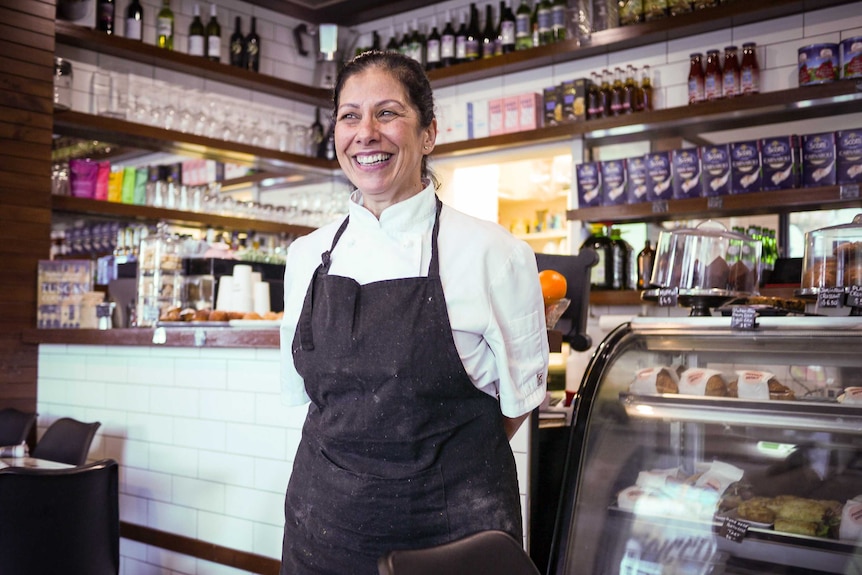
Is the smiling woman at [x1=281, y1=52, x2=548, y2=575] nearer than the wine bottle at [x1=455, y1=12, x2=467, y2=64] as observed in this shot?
Yes

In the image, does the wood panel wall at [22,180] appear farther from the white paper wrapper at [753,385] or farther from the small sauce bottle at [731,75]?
the white paper wrapper at [753,385]

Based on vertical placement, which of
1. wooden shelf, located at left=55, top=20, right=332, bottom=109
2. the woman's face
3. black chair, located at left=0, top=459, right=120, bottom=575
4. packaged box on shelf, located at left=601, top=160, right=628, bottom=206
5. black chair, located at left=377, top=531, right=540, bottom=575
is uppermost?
wooden shelf, located at left=55, top=20, right=332, bottom=109

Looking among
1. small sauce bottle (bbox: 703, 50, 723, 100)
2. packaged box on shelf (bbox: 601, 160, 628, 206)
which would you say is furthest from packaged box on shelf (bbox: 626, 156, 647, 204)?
small sauce bottle (bbox: 703, 50, 723, 100)

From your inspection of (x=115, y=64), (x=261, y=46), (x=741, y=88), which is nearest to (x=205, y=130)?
(x=115, y=64)

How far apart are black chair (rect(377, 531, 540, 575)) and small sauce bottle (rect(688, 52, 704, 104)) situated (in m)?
4.14

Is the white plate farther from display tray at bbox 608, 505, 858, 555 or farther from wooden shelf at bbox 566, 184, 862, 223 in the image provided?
wooden shelf at bbox 566, 184, 862, 223

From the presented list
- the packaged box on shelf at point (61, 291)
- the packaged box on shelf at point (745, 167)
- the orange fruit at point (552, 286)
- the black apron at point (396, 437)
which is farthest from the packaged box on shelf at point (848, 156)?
the packaged box on shelf at point (61, 291)

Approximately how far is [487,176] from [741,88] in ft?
7.67

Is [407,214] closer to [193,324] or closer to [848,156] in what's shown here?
[193,324]

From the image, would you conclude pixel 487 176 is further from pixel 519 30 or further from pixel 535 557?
pixel 535 557

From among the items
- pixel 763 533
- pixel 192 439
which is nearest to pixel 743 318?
pixel 763 533

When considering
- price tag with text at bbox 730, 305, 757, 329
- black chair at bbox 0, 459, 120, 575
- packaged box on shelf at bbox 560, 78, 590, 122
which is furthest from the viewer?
packaged box on shelf at bbox 560, 78, 590, 122

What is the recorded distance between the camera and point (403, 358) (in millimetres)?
1750

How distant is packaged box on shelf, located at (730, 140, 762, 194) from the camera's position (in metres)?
4.70
